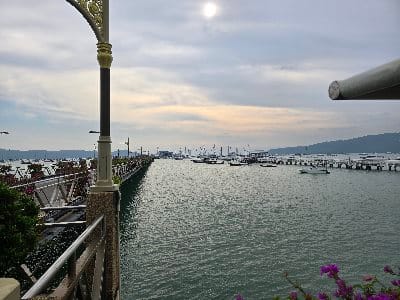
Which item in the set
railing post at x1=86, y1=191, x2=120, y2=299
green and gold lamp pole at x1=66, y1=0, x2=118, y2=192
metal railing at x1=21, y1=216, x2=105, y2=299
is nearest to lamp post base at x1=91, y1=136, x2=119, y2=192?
green and gold lamp pole at x1=66, y1=0, x2=118, y2=192

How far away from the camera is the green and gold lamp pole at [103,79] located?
6848 millimetres

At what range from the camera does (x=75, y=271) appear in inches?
155

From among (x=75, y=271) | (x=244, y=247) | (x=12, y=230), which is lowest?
(x=244, y=247)

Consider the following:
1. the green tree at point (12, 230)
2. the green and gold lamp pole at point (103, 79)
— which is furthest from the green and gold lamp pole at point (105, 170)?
the green tree at point (12, 230)

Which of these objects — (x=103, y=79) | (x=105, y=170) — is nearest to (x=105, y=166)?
(x=105, y=170)

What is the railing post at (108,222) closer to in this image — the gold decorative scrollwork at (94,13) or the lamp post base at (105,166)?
the lamp post base at (105,166)

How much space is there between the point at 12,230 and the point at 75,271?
1.92 m

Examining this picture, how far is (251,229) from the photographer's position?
23.1 meters

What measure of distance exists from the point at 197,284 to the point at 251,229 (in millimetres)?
10480

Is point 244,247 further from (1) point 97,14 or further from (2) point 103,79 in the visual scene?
(1) point 97,14

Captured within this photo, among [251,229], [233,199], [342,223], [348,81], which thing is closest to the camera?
[348,81]

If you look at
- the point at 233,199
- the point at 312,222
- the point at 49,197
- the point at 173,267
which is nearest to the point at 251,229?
the point at 312,222

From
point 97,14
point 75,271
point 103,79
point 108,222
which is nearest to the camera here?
point 75,271

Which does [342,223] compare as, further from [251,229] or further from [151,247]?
[151,247]
